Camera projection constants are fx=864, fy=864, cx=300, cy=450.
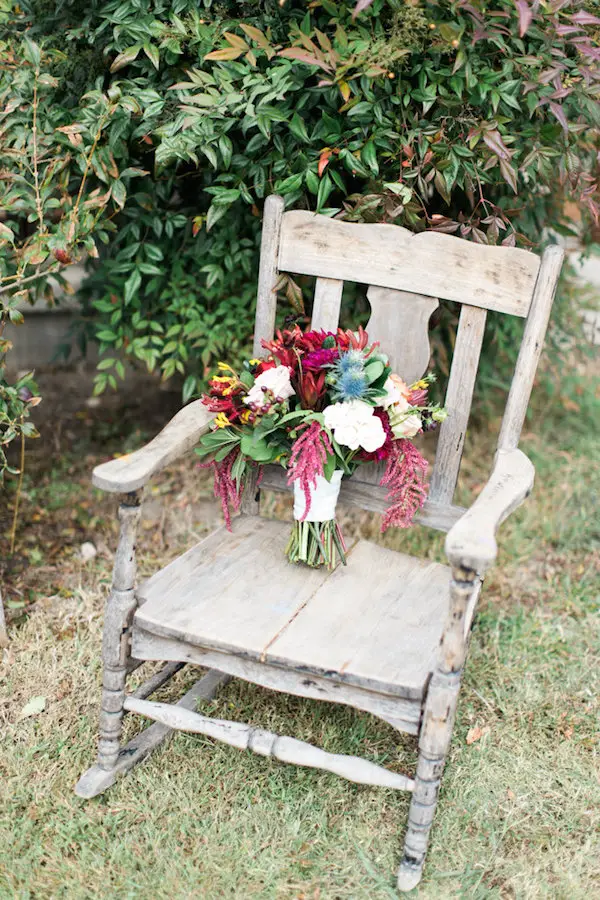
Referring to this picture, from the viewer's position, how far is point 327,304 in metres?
2.11

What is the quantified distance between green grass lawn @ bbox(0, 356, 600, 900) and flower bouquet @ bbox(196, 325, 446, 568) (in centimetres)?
56

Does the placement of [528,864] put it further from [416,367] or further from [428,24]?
[428,24]

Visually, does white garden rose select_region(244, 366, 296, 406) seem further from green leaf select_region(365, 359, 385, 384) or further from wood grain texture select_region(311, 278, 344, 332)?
wood grain texture select_region(311, 278, 344, 332)

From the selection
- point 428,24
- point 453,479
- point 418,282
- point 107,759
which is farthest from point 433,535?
point 428,24

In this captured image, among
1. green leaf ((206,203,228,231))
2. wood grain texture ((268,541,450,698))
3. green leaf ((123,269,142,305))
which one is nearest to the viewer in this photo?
wood grain texture ((268,541,450,698))

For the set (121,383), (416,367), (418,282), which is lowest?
(121,383)

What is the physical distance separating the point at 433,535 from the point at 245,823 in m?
1.38

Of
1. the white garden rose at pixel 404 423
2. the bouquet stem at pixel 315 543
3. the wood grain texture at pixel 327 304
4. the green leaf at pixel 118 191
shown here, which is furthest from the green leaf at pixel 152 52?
the bouquet stem at pixel 315 543

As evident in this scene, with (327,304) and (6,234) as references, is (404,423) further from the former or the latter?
(6,234)

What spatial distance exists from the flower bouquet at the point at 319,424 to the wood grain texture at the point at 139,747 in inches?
19.5

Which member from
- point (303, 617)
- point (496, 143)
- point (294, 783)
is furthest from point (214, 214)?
point (294, 783)

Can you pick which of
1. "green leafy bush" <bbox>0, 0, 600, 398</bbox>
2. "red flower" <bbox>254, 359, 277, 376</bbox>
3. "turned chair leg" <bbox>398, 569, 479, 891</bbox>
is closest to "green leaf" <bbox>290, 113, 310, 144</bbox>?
"green leafy bush" <bbox>0, 0, 600, 398</bbox>

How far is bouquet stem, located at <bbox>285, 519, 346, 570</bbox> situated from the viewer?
1949 mm

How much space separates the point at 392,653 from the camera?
170 cm
